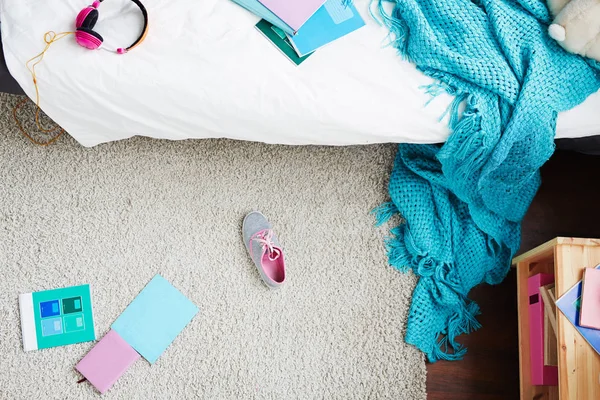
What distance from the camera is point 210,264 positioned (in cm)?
152

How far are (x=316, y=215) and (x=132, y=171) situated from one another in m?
0.52

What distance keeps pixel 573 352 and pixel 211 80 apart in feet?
3.13

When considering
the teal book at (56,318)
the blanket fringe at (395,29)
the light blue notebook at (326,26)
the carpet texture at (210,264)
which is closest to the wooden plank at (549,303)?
the carpet texture at (210,264)

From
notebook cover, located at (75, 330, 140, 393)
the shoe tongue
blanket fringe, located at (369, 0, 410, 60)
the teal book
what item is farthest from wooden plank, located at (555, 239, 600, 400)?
the teal book

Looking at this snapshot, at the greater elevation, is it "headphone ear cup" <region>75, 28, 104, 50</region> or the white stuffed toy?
the white stuffed toy

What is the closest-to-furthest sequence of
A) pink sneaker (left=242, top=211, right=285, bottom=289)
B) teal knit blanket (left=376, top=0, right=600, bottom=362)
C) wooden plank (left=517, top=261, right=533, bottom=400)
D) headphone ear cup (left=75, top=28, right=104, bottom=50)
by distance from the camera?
headphone ear cup (left=75, top=28, right=104, bottom=50) < teal knit blanket (left=376, top=0, right=600, bottom=362) < wooden plank (left=517, top=261, right=533, bottom=400) < pink sneaker (left=242, top=211, right=285, bottom=289)

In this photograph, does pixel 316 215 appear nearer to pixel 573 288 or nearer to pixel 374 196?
pixel 374 196

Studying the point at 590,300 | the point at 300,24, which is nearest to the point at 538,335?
the point at 590,300

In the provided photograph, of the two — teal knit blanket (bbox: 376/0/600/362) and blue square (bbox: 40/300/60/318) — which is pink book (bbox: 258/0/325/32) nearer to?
teal knit blanket (bbox: 376/0/600/362)

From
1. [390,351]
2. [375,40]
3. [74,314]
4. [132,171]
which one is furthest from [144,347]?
[375,40]

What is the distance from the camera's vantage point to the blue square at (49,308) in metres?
1.45

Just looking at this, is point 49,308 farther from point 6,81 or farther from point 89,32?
point 89,32

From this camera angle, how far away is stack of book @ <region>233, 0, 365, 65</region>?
1.21 meters

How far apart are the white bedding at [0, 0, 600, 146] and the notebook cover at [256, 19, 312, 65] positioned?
1cm
